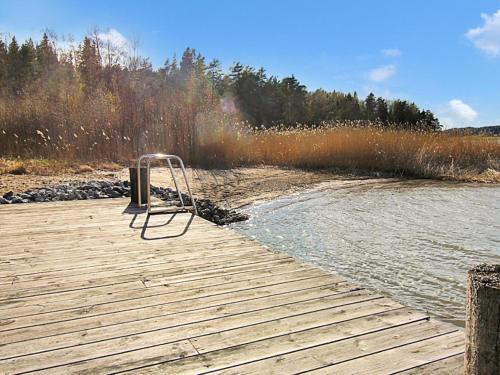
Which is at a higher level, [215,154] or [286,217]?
[215,154]

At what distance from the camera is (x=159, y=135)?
10.8 metres

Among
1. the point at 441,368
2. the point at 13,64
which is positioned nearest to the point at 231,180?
the point at 441,368

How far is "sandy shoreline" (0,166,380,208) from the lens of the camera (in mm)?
7332

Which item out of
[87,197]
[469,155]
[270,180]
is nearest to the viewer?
[87,197]

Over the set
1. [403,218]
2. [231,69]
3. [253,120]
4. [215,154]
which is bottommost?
[403,218]

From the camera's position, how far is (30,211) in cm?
464

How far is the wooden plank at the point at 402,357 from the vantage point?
1.42 meters

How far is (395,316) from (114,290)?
1.39m

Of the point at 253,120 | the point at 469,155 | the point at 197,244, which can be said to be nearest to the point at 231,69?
the point at 253,120

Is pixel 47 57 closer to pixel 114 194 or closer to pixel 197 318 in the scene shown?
pixel 114 194

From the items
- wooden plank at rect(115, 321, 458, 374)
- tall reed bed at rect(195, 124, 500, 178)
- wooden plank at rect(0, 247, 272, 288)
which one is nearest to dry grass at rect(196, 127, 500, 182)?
tall reed bed at rect(195, 124, 500, 178)

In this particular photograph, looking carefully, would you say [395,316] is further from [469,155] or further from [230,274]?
[469,155]

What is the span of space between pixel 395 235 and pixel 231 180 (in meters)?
4.46

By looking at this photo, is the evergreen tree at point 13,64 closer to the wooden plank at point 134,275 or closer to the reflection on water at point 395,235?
the reflection on water at point 395,235
